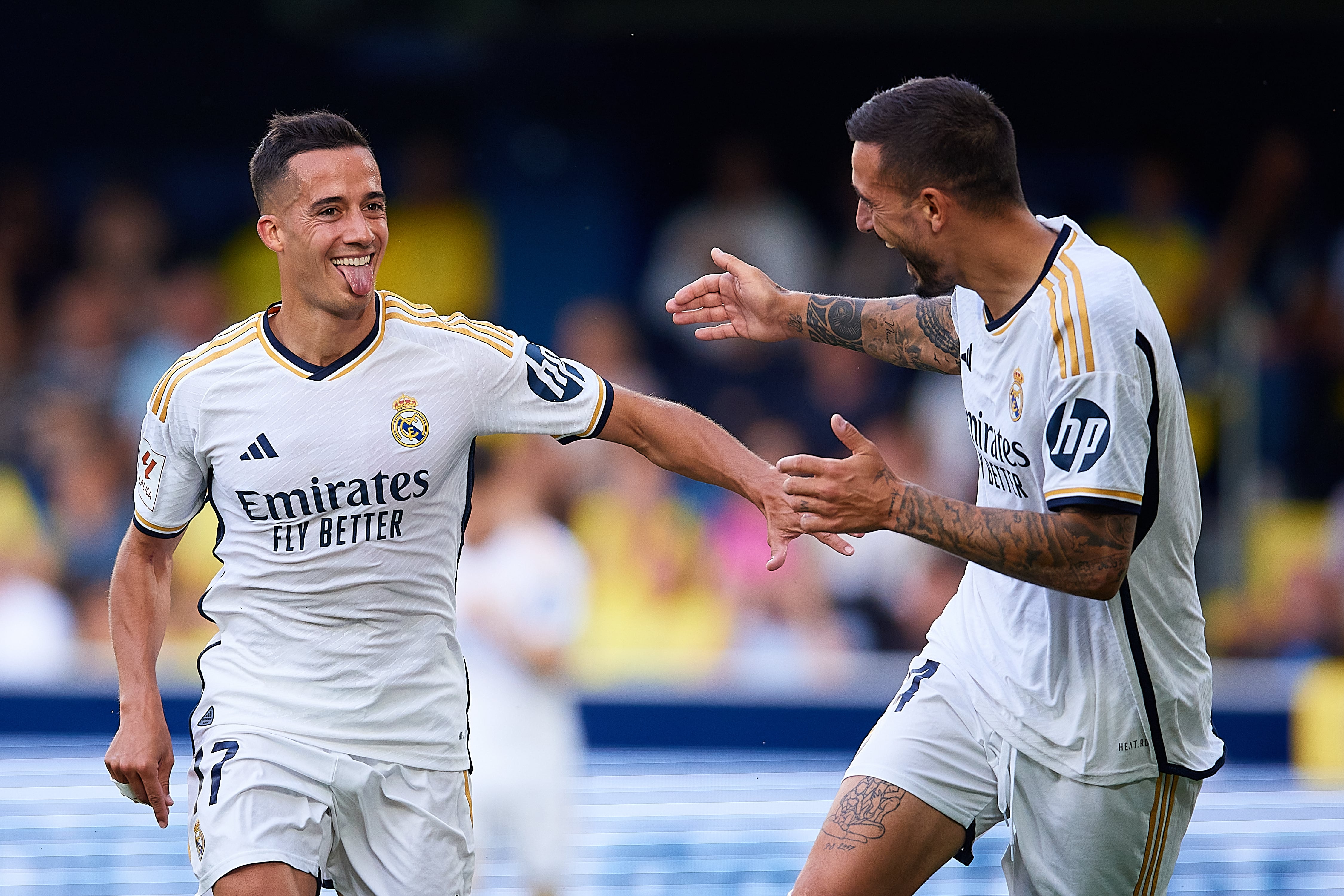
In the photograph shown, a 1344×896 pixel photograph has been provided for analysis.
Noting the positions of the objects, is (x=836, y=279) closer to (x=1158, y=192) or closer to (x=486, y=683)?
(x=1158, y=192)

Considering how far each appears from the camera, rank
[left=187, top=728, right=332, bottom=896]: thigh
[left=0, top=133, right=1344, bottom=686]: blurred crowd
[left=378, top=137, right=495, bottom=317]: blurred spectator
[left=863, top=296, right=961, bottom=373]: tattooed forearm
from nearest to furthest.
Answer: [left=187, top=728, right=332, bottom=896]: thigh
[left=863, top=296, right=961, bottom=373]: tattooed forearm
[left=0, top=133, right=1344, bottom=686]: blurred crowd
[left=378, top=137, right=495, bottom=317]: blurred spectator

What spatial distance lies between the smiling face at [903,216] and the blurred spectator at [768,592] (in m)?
4.32

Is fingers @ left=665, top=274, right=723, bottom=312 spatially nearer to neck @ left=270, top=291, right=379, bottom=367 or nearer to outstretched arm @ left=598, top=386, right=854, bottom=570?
outstretched arm @ left=598, top=386, right=854, bottom=570

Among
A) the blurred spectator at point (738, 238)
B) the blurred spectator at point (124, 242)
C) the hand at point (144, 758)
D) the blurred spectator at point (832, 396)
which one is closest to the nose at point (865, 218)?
the hand at point (144, 758)

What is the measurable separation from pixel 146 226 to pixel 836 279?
5.04 metres

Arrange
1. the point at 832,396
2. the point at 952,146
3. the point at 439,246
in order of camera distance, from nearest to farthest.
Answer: the point at 952,146 < the point at 832,396 < the point at 439,246

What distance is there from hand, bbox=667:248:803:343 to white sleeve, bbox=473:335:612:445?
61cm

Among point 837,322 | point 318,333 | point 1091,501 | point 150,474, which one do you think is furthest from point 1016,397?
point 150,474

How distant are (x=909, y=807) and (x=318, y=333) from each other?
6.28ft

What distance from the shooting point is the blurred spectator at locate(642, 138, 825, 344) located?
9867mm

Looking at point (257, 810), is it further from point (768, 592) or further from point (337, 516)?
point (768, 592)

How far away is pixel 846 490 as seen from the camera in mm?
3244

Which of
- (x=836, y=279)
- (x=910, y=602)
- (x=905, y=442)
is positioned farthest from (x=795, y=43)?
(x=910, y=602)

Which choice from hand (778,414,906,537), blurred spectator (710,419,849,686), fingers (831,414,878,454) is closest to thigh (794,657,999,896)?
hand (778,414,906,537)
